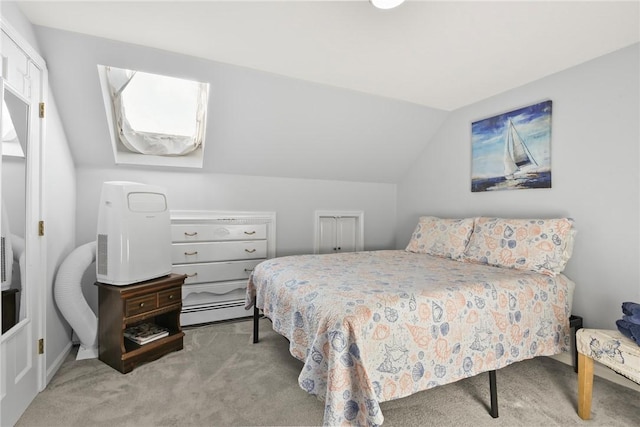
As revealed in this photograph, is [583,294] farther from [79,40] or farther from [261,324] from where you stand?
[79,40]

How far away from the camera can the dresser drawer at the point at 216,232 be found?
10.6 ft

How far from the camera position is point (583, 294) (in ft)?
8.22

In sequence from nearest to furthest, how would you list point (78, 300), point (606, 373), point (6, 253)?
point (6, 253), point (606, 373), point (78, 300)

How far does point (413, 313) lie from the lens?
1604 mm

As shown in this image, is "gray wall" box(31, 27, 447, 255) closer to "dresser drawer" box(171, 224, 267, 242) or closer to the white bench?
"dresser drawer" box(171, 224, 267, 242)

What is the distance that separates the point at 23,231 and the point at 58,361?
112cm

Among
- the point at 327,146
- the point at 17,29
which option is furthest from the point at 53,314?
the point at 327,146

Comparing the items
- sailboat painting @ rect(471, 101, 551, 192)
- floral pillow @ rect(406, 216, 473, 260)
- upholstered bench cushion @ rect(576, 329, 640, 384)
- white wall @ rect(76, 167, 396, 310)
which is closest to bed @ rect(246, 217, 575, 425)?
floral pillow @ rect(406, 216, 473, 260)

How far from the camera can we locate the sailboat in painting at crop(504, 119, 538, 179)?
9.44 ft

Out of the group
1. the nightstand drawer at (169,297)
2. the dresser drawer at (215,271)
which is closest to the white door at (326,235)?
the dresser drawer at (215,271)

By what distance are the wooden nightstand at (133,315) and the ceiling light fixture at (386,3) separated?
242 cm

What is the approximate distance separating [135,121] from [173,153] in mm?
436

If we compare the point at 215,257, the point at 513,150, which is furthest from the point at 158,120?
the point at 513,150

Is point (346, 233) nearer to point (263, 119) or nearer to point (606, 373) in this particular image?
point (263, 119)
